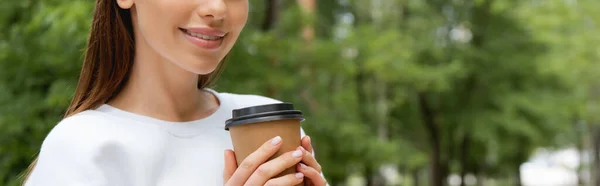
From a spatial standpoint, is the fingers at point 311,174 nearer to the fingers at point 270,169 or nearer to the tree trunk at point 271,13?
the fingers at point 270,169

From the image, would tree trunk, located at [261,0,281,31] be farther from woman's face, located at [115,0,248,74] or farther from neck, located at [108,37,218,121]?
woman's face, located at [115,0,248,74]

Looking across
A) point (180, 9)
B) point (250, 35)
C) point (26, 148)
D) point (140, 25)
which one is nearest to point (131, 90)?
point (140, 25)

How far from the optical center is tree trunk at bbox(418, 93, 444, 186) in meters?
17.3

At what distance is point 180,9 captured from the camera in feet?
4.61

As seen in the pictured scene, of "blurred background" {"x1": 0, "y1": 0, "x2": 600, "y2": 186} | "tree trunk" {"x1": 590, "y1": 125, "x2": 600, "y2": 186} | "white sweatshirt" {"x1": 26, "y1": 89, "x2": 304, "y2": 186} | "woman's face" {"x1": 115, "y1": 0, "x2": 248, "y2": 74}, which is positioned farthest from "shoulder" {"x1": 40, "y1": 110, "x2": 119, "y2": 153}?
"tree trunk" {"x1": 590, "y1": 125, "x2": 600, "y2": 186}

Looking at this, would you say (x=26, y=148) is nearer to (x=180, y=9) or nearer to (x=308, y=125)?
(x=308, y=125)

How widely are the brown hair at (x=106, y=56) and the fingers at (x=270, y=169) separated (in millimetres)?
425

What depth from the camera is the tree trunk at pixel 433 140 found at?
56.9ft

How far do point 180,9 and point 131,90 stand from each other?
262 millimetres

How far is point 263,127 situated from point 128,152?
30 cm

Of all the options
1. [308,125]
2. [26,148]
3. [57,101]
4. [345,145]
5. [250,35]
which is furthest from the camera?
[345,145]

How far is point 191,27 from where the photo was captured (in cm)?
142

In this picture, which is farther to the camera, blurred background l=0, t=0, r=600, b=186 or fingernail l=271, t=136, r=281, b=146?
blurred background l=0, t=0, r=600, b=186

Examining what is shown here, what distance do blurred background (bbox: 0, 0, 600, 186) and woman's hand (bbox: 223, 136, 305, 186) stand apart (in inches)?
164
